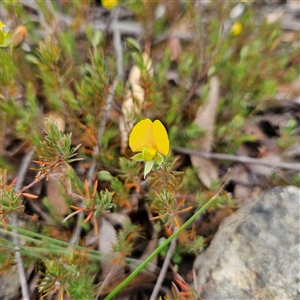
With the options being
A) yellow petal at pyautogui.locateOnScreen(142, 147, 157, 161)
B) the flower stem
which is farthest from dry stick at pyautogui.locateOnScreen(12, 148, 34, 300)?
yellow petal at pyautogui.locateOnScreen(142, 147, 157, 161)

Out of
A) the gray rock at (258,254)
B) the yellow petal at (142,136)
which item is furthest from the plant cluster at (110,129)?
the gray rock at (258,254)

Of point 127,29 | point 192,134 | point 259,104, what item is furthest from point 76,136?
point 127,29

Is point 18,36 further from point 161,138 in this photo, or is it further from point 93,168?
point 161,138

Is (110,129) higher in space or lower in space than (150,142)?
lower

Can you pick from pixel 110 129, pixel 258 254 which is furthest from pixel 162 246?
pixel 110 129

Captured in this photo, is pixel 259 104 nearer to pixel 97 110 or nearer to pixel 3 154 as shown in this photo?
pixel 97 110
